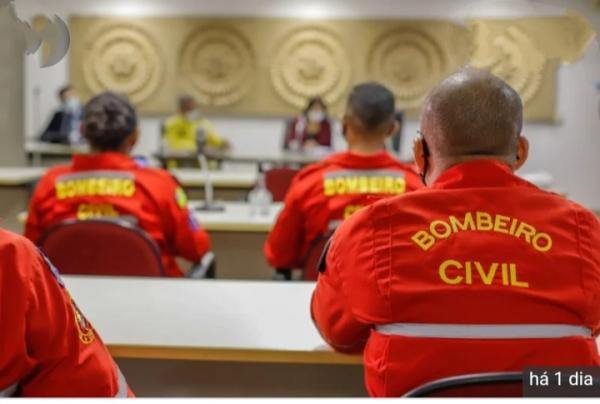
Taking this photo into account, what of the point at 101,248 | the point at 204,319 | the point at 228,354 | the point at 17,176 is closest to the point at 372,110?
the point at 101,248

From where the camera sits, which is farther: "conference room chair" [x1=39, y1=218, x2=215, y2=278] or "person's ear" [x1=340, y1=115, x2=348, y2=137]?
→ "person's ear" [x1=340, y1=115, x2=348, y2=137]

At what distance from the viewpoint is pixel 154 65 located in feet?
25.7

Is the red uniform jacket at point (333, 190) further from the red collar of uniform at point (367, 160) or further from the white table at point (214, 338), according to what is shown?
the white table at point (214, 338)

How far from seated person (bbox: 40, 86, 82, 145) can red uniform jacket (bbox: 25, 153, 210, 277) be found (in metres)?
5.27

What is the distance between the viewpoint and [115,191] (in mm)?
2230

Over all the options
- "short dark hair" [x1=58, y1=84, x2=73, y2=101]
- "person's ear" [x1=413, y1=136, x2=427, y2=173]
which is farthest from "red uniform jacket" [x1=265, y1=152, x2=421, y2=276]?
"short dark hair" [x1=58, y1=84, x2=73, y2=101]

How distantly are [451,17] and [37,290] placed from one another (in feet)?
2.03

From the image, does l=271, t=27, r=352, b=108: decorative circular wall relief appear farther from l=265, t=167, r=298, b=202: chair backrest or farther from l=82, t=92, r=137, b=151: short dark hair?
l=82, t=92, r=137, b=151: short dark hair

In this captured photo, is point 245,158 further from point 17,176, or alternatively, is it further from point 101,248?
point 101,248

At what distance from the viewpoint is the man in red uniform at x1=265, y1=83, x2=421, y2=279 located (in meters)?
2.21

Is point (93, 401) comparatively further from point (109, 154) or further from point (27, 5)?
point (109, 154)

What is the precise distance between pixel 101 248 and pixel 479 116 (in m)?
1.14

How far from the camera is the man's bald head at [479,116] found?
1.05 m

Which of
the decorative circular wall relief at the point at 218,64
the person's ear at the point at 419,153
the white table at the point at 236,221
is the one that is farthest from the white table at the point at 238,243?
the decorative circular wall relief at the point at 218,64
